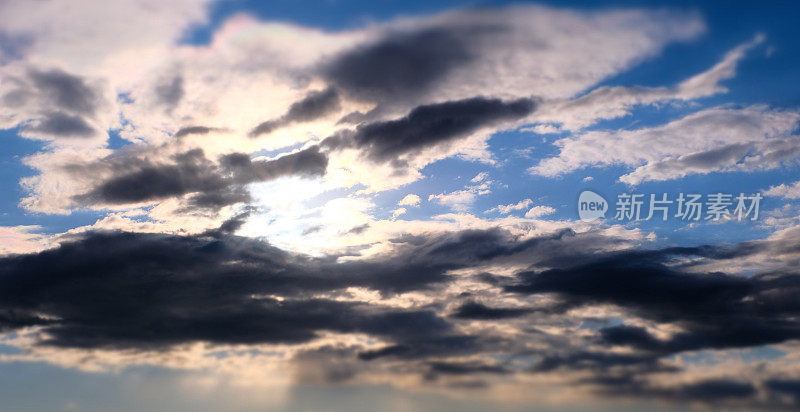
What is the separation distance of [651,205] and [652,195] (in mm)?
2636

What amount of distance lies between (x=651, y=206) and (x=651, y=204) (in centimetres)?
52

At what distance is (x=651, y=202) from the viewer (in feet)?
366

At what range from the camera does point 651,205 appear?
11138 centimetres

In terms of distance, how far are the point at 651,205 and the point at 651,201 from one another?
3.46 ft

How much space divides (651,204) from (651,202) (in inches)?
21.3

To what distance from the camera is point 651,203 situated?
366ft

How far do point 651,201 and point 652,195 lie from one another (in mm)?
1587

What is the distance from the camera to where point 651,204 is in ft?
366

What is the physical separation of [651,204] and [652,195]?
2.38 m

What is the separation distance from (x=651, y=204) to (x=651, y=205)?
0.26 meters

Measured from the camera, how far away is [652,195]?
11200cm

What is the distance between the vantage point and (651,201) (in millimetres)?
111688
